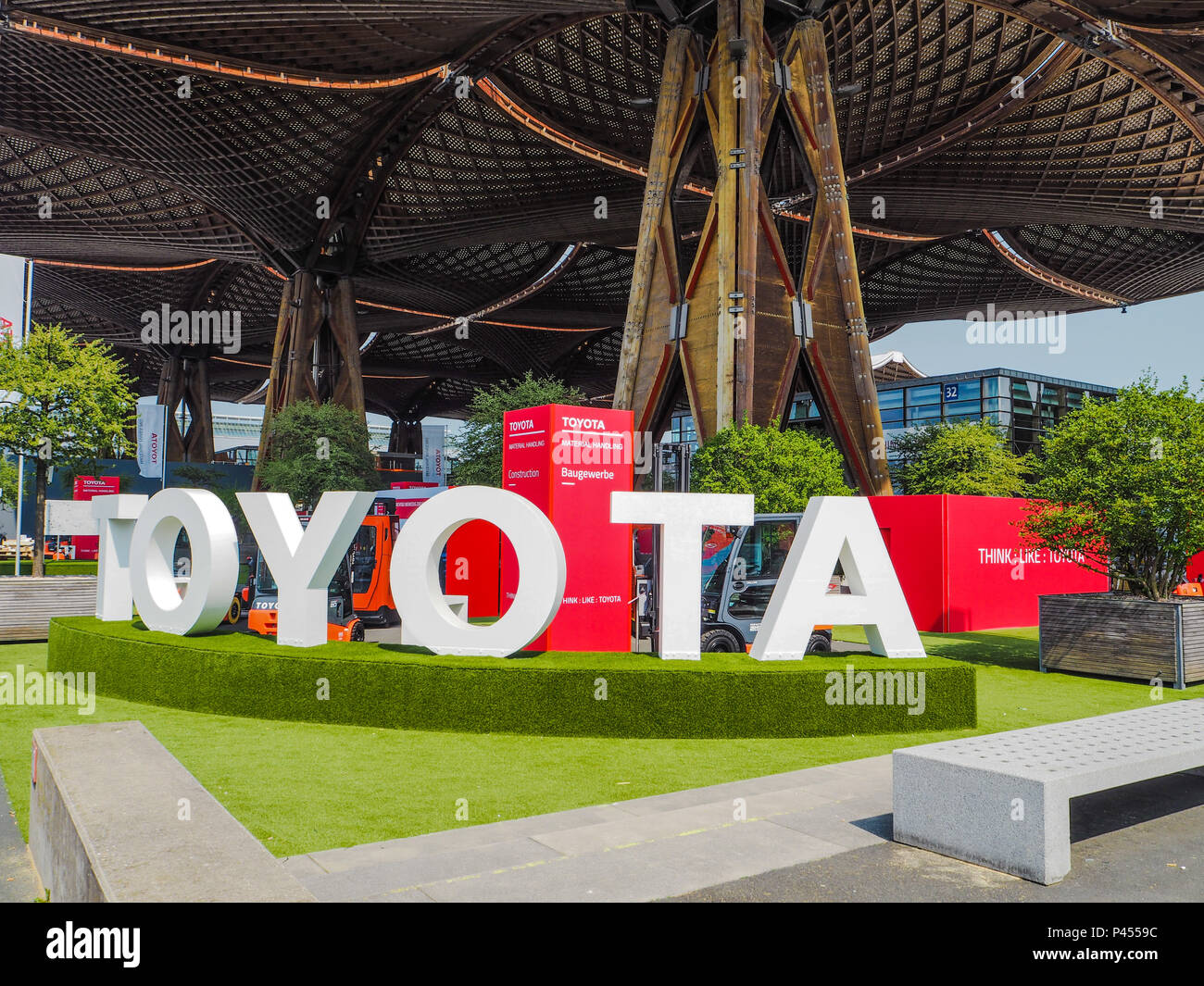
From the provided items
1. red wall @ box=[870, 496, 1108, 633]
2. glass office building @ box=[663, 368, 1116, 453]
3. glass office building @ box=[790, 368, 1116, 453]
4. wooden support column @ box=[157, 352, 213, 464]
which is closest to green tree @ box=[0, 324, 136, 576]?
red wall @ box=[870, 496, 1108, 633]

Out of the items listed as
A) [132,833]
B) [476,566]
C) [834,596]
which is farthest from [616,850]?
[476,566]

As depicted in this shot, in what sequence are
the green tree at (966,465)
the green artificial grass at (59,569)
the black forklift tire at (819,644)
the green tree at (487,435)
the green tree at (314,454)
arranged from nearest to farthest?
the black forklift tire at (819,644) → the green artificial grass at (59,569) → the green tree at (487,435) → the green tree at (966,465) → the green tree at (314,454)

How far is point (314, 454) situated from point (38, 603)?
2679cm

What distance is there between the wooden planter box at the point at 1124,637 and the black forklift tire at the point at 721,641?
5.80 m

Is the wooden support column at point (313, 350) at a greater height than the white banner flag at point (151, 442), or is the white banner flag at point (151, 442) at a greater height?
the wooden support column at point (313, 350)

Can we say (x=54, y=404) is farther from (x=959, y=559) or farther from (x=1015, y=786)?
(x=1015, y=786)

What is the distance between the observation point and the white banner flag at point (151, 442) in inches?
1864

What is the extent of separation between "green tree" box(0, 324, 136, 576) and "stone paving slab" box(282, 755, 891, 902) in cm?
2318

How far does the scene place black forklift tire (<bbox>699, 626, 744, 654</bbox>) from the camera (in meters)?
14.5

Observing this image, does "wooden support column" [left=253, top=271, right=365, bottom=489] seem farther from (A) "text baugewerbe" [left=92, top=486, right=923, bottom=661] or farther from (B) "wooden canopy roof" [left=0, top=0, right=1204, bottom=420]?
(A) "text baugewerbe" [left=92, top=486, right=923, bottom=661]

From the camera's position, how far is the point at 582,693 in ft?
32.9

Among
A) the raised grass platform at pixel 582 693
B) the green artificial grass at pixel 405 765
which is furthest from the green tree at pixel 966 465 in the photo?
the raised grass platform at pixel 582 693

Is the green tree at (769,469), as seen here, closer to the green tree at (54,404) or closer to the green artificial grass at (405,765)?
the green artificial grass at (405,765)
